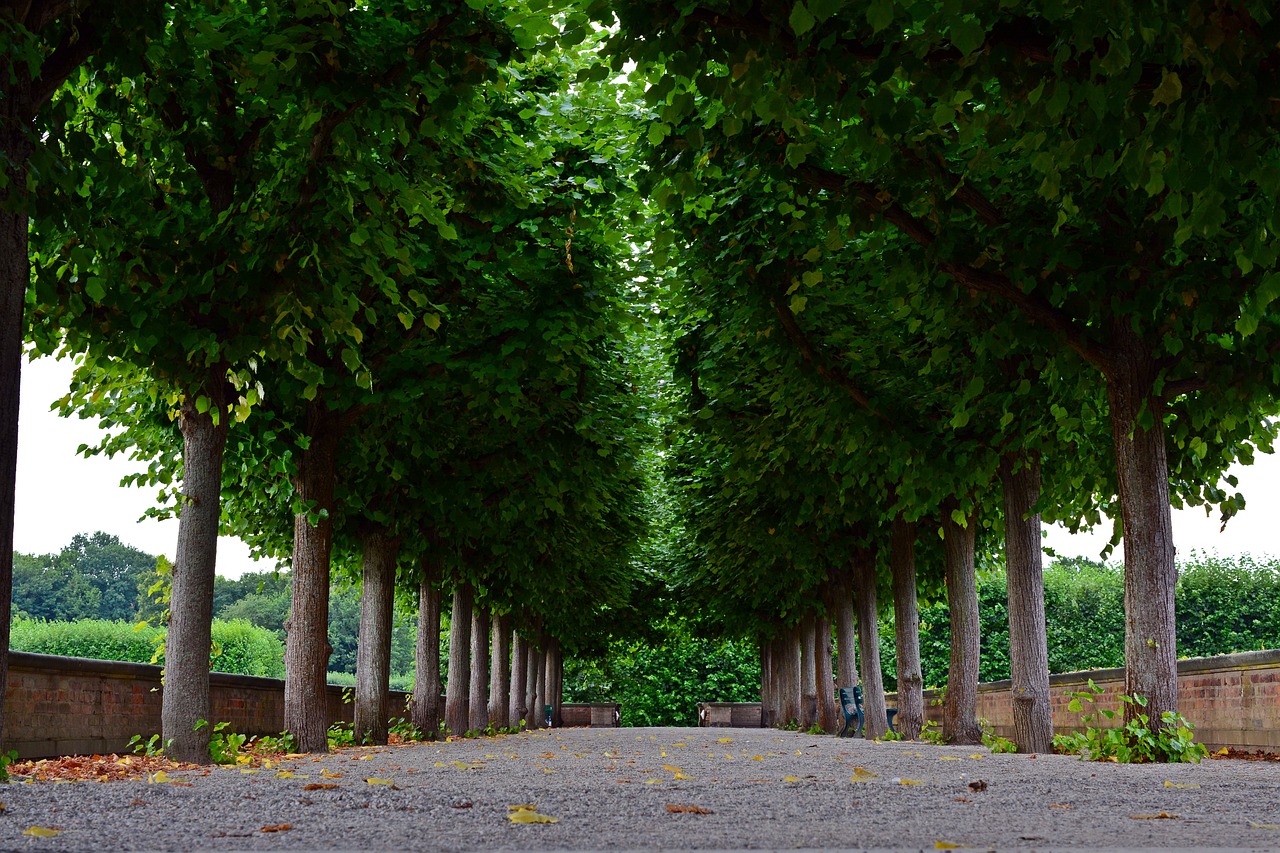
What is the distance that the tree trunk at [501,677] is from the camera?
28.8m

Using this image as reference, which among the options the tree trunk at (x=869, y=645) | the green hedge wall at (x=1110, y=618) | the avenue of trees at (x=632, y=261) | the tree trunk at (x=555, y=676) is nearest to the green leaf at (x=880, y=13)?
the avenue of trees at (x=632, y=261)

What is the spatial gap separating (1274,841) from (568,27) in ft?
20.6

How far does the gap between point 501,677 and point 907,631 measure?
585 inches

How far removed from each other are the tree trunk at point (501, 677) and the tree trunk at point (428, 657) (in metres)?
8.06

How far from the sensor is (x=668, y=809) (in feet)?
19.7

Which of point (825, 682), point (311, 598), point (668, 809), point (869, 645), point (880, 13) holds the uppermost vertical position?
point (880, 13)

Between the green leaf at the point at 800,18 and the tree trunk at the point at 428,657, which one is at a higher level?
the green leaf at the point at 800,18

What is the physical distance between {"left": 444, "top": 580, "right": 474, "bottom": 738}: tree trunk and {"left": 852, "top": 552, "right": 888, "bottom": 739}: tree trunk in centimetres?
791

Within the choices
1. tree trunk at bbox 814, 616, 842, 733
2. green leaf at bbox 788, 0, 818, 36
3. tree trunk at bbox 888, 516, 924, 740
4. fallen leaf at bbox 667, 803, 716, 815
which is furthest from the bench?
green leaf at bbox 788, 0, 818, 36

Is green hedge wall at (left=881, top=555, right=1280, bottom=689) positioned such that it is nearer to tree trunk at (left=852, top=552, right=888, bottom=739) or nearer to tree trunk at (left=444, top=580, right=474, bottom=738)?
tree trunk at (left=852, top=552, right=888, bottom=739)

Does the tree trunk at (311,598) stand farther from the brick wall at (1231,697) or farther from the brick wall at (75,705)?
the brick wall at (1231,697)

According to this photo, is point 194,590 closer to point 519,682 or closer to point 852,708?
point 852,708

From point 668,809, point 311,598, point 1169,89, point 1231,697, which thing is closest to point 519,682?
point 311,598

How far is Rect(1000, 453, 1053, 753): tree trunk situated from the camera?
12461 mm
